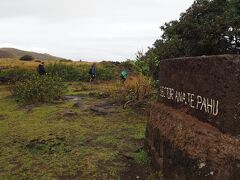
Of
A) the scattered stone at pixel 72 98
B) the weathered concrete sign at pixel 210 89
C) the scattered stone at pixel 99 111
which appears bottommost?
the scattered stone at pixel 72 98

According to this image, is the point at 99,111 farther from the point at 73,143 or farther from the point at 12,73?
the point at 12,73

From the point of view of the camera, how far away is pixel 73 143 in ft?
27.2

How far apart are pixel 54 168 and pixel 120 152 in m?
1.40

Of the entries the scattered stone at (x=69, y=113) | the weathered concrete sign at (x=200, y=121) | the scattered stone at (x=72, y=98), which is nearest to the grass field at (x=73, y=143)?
the scattered stone at (x=69, y=113)

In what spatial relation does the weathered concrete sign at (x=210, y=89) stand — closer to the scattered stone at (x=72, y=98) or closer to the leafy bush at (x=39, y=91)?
the leafy bush at (x=39, y=91)

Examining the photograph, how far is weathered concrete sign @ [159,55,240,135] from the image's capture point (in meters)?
4.41

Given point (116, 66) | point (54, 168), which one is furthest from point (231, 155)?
point (116, 66)

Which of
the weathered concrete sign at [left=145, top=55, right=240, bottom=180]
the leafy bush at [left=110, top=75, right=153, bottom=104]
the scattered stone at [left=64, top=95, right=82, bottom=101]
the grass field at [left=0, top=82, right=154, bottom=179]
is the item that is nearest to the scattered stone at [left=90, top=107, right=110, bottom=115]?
the grass field at [left=0, top=82, right=154, bottom=179]

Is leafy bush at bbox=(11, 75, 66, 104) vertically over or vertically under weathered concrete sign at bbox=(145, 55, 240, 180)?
under

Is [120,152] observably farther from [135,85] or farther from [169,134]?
[135,85]

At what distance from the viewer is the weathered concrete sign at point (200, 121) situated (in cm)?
441

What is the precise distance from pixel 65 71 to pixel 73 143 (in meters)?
21.9

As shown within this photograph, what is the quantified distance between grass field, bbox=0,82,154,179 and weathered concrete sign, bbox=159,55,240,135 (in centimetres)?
153

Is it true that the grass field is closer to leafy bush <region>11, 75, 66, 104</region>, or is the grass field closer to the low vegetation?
the low vegetation
